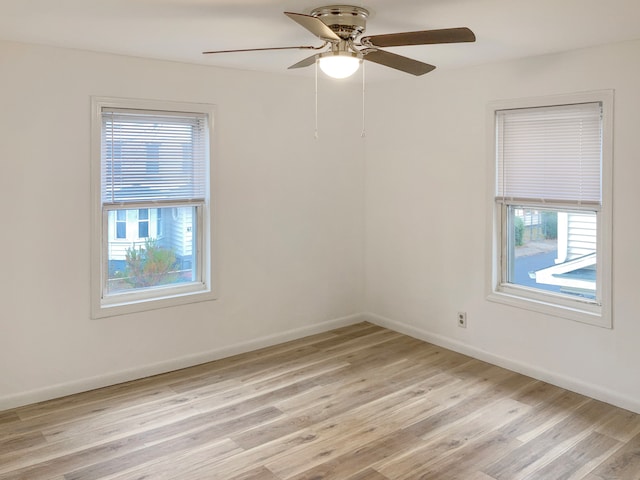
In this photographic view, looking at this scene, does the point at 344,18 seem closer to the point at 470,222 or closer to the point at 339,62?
the point at 339,62

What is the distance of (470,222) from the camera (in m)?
4.48

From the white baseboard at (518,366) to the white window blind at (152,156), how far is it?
216 centimetres

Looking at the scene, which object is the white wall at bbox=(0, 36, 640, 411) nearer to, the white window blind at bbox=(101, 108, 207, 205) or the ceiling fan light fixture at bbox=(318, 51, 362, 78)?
the white window blind at bbox=(101, 108, 207, 205)

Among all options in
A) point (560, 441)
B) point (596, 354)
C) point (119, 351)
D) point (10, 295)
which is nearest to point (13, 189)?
→ point (10, 295)

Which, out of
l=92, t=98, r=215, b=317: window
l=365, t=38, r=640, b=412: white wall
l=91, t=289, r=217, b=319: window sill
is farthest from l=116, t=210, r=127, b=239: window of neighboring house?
l=365, t=38, r=640, b=412: white wall

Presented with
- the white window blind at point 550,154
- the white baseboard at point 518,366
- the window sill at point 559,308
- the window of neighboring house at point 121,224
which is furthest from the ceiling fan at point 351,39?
the white baseboard at point 518,366

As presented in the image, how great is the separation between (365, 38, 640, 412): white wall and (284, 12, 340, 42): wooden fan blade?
198cm

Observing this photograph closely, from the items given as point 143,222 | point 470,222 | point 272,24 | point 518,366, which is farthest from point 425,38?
point 518,366

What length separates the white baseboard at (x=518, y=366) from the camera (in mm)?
3635

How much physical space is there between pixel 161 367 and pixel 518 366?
8.81ft

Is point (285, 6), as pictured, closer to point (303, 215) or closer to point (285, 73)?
point (285, 73)

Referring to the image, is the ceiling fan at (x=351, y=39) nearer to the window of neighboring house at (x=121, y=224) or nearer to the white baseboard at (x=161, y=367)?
the window of neighboring house at (x=121, y=224)

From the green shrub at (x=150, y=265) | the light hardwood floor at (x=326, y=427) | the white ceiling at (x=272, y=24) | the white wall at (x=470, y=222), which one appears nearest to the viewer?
the white ceiling at (x=272, y=24)

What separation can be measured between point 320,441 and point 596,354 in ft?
6.43
